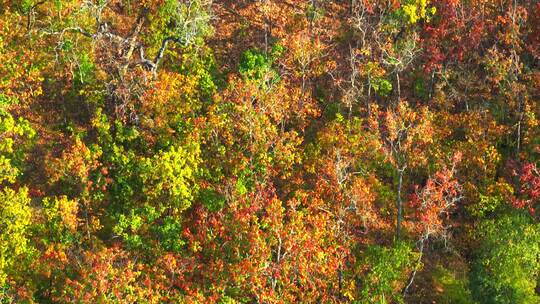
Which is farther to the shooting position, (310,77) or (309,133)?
(310,77)

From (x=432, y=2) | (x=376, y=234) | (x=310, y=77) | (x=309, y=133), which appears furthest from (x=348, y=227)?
(x=432, y=2)

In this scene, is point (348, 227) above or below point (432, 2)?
below

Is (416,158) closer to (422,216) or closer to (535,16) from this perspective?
(422,216)

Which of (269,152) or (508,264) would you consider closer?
(508,264)

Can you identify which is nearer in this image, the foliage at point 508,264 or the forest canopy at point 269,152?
the foliage at point 508,264

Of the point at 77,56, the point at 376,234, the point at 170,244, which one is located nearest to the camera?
the point at 170,244

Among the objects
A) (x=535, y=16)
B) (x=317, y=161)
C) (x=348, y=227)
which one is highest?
(x=535, y=16)

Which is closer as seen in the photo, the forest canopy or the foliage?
the foliage

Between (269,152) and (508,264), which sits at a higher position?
(269,152)
